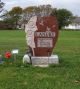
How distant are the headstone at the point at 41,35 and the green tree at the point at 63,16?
334 feet

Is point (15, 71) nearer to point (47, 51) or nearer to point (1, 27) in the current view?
point (47, 51)

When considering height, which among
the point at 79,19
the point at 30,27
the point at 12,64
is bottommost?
the point at 79,19

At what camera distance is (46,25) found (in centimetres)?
1478

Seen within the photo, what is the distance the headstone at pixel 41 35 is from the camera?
48.2 feet

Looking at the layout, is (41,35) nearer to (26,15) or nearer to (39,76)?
(39,76)

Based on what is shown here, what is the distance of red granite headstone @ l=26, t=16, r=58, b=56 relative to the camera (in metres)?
14.7

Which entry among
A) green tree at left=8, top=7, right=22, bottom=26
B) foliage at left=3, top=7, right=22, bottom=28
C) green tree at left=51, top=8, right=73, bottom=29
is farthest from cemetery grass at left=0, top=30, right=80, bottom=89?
green tree at left=8, top=7, right=22, bottom=26

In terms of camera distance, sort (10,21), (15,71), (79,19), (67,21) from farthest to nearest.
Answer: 1. (79,19)
2. (67,21)
3. (10,21)
4. (15,71)

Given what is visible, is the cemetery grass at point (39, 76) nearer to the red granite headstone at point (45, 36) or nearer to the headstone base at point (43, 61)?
the headstone base at point (43, 61)

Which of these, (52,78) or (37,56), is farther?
(37,56)

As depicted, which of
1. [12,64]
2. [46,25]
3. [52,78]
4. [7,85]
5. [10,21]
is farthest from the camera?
[10,21]

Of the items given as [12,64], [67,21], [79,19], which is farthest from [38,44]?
[79,19]

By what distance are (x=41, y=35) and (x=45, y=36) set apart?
16 cm

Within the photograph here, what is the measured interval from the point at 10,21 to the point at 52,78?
350 ft
